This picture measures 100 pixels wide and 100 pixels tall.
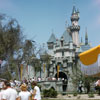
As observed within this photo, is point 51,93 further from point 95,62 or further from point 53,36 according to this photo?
point 53,36

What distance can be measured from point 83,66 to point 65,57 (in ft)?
197

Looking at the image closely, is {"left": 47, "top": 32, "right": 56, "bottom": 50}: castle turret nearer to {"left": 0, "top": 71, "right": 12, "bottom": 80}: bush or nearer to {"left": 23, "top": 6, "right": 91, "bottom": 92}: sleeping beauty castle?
{"left": 23, "top": 6, "right": 91, "bottom": 92}: sleeping beauty castle

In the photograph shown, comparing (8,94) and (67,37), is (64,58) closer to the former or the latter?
(67,37)

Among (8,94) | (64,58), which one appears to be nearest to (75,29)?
(64,58)

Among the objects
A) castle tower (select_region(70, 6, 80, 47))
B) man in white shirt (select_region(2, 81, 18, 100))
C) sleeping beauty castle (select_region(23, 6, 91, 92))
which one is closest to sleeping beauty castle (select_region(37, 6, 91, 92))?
sleeping beauty castle (select_region(23, 6, 91, 92))

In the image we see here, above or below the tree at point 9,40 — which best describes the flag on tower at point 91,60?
below

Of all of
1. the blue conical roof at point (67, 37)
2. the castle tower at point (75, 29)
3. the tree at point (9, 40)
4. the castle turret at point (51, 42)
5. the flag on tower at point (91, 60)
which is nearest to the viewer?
the flag on tower at point (91, 60)

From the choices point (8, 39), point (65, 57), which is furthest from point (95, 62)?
point (65, 57)

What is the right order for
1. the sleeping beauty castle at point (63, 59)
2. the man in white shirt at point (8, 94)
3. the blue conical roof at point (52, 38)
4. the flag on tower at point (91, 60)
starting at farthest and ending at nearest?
the blue conical roof at point (52, 38)
the sleeping beauty castle at point (63, 59)
the man in white shirt at point (8, 94)
the flag on tower at point (91, 60)

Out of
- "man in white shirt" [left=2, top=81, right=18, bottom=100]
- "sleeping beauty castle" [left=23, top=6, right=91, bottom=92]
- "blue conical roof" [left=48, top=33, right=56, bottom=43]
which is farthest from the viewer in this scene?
"blue conical roof" [left=48, top=33, right=56, bottom=43]

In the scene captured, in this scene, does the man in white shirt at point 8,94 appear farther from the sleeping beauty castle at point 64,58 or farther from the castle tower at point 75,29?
the castle tower at point 75,29

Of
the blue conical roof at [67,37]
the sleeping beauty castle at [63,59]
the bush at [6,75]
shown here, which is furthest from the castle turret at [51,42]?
the bush at [6,75]

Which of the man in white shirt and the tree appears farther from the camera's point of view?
the tree

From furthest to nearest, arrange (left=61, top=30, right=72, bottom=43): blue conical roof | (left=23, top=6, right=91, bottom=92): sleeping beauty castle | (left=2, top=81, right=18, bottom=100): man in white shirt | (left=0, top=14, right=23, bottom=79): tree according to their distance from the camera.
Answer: (left=61, top=30, right=72, bottom=43): blue conical roof → (left=23, top=6, right=91, bottom=92): sleeping beauty castle → (left=0, top=14, right=23, bottom=79): tree → (left=2, top=81, right=18, bottom=100): man in white shirt
